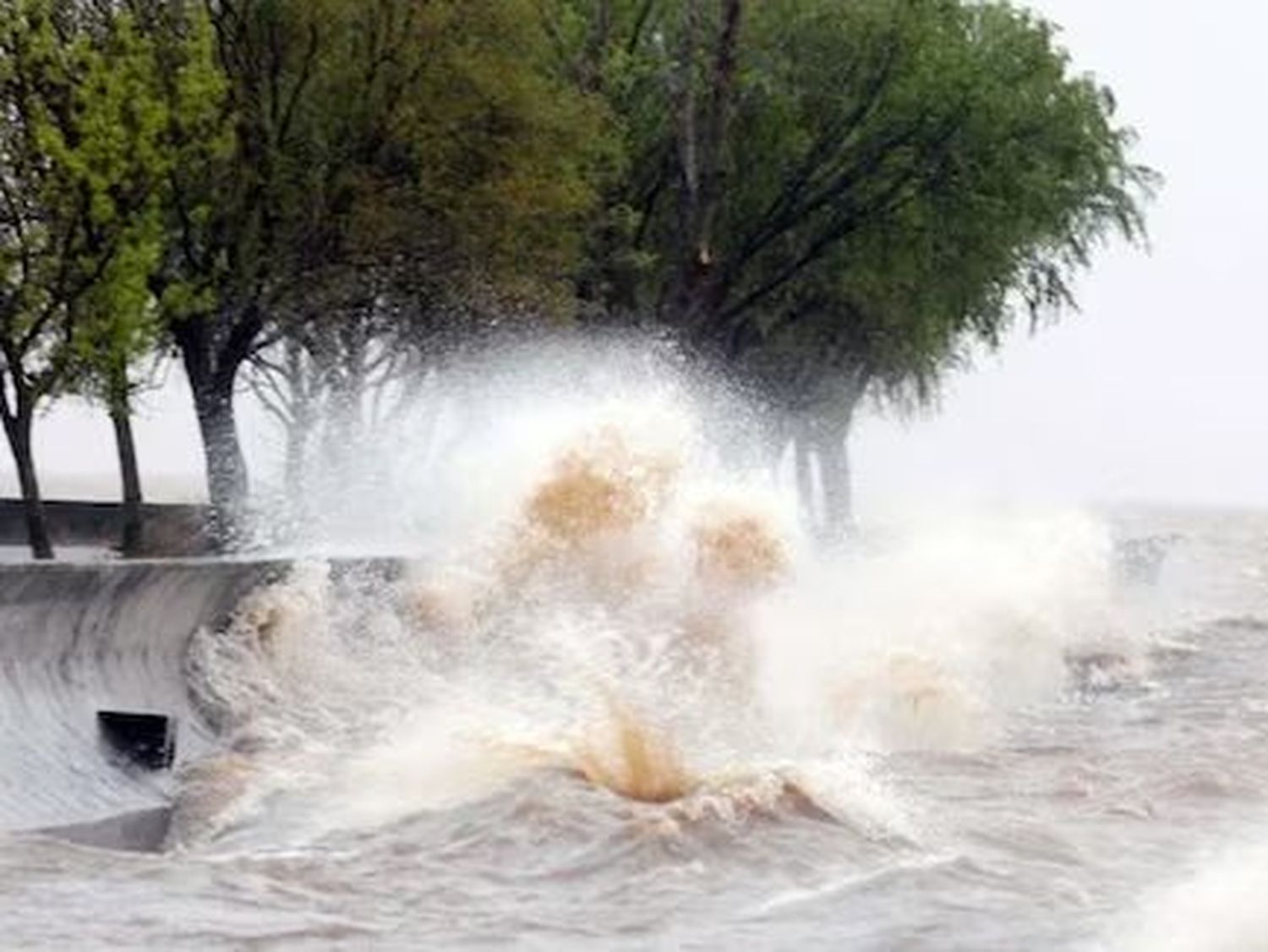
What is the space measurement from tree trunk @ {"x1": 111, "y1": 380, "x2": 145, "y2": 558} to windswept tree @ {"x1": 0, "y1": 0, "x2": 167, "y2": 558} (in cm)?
124

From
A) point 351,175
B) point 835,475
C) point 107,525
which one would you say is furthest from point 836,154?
point 835,475

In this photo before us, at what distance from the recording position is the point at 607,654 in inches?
779

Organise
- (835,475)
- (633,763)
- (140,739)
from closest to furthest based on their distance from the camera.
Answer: (633,763) < (140,739) < (835,475)

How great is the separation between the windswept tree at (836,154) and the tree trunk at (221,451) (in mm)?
7294

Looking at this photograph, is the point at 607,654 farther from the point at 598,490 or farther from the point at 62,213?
the point at 62,213

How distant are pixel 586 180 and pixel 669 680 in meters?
17.2

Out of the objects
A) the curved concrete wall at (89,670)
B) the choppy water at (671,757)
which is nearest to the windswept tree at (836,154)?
the choppy water at (671,757)

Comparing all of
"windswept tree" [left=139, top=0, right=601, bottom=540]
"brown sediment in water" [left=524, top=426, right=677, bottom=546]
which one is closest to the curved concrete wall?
"brown sediment in water" [left=524, top=426, right=677, bottom=546]

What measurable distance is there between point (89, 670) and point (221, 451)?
50.2 ft

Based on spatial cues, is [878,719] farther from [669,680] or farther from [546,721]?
[546,721]

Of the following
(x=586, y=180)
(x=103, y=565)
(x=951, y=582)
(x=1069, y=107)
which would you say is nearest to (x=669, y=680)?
(x=103, y=565)

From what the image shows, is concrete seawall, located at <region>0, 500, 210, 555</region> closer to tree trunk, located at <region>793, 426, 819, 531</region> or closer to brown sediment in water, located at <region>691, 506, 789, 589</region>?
brown sediment in water, located at <region>691, 506, 789, 589</region>

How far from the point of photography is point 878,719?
64.1 feet

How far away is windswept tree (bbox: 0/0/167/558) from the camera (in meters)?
24.7
